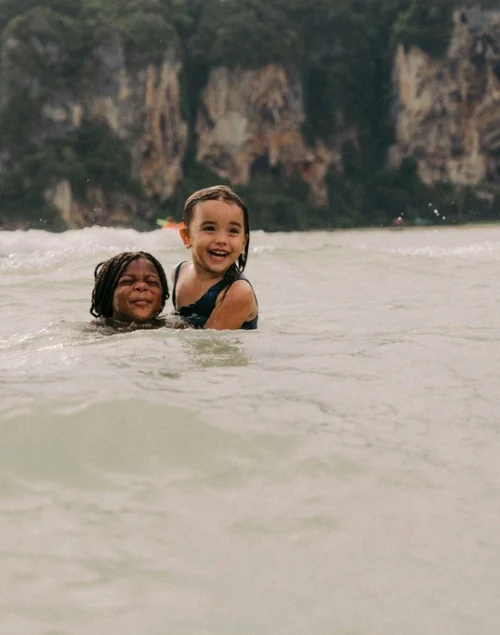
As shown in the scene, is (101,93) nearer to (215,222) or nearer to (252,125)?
(252,125)

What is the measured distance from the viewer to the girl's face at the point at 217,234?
432 cm

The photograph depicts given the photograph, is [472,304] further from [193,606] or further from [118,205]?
[118,205]

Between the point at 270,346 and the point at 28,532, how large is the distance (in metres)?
2.20

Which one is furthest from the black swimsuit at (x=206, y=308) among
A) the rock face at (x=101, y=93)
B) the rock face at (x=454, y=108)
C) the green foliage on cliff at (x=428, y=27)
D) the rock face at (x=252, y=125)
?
the green foliage on cliff at (x=428, y=27)

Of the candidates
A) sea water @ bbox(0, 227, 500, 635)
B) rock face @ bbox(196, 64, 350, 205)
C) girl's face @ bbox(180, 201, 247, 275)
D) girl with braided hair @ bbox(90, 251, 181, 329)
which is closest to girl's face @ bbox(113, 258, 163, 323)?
girl with braided hair @ bbox(90, 251, 181, 329)

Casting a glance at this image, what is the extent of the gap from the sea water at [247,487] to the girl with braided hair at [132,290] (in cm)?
52

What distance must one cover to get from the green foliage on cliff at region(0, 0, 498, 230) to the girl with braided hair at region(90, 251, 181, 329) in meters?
36.5

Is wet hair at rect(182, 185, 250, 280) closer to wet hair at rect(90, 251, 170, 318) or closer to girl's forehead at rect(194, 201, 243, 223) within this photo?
girl's forehead at rect(194, 201, 243, 223)

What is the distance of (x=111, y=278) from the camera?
4.54m

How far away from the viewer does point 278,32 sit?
47781 millimetres

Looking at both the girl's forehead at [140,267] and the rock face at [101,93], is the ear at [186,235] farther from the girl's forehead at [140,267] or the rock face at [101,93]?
the rock face at [101,93]

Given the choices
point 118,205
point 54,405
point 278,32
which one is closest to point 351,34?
point 278,32

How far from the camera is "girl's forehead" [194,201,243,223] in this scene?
170 inches

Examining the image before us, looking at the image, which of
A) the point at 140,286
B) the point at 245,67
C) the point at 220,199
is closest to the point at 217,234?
the point at 220,199
